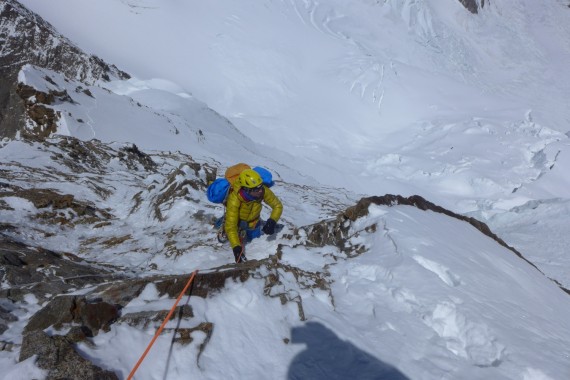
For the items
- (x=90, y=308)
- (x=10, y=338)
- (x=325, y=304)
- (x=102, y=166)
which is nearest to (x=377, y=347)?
(x=325, y=304)

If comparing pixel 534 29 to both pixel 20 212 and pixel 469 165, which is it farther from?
pixel 20 212

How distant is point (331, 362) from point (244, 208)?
3838mm

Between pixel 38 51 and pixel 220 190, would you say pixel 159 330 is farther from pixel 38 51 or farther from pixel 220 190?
pixel 38 51

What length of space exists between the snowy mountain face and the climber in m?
0.51

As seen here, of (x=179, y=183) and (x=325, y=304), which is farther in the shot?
(x=179, y=183)

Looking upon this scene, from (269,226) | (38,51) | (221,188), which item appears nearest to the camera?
(269,226)

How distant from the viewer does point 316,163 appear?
99.9 ft

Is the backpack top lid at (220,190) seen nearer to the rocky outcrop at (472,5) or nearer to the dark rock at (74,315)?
the dark rock at (74,315)

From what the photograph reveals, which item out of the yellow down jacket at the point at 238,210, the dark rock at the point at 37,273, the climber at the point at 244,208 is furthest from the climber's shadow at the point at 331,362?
the dark rock at the point at 37,273

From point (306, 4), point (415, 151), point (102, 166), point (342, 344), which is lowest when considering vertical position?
point (102, 166)

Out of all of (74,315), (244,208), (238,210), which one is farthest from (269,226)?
(74,315)

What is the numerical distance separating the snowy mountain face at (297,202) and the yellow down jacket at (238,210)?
0.68 m

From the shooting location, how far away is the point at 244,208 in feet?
23.8

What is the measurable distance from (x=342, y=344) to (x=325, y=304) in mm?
788
